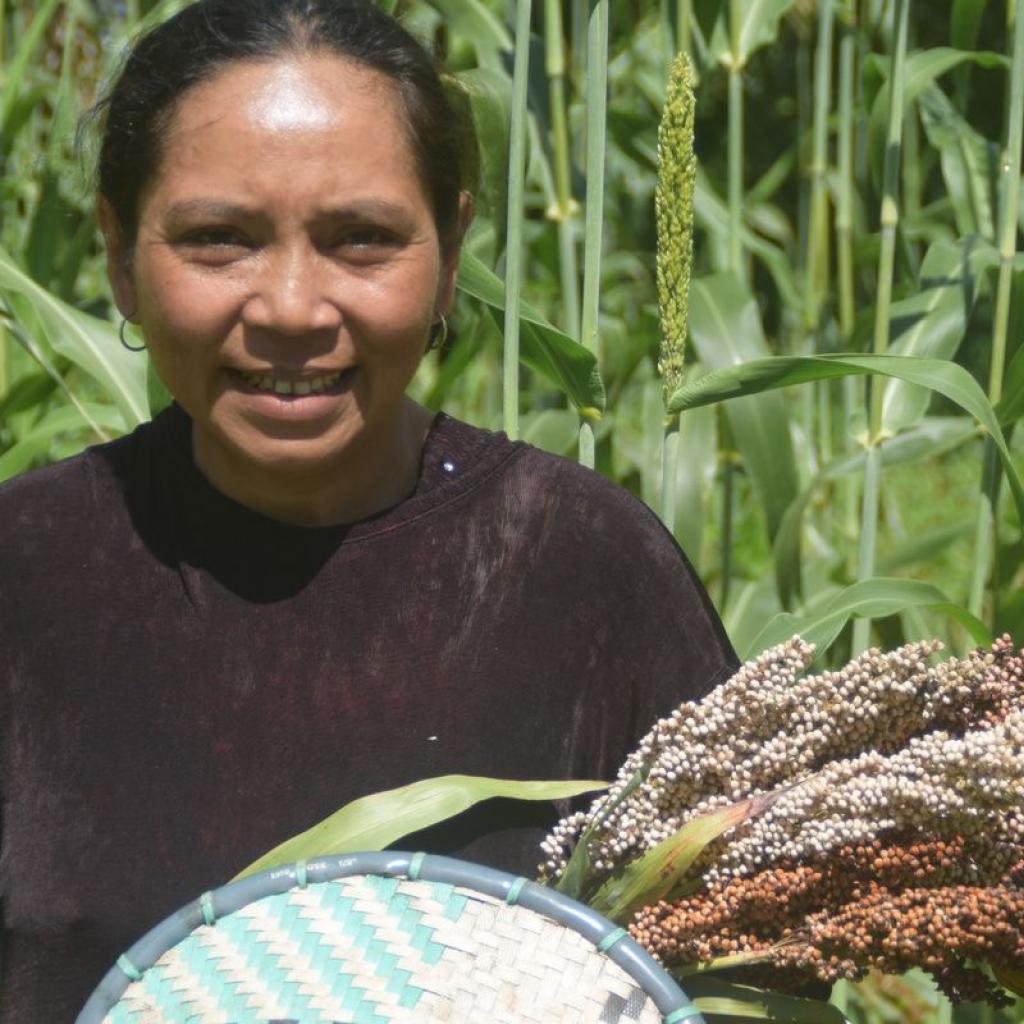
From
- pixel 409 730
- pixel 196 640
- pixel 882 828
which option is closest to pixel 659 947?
pixel 882 828

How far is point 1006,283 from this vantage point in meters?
1.92

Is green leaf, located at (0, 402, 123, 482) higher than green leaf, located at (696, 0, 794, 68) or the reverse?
the reverse

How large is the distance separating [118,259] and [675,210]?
464 millimetres

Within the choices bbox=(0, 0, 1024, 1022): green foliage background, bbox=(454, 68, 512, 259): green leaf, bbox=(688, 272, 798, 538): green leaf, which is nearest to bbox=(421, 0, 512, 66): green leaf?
bbox=(0, 0, 1024, 1022): green foliage background

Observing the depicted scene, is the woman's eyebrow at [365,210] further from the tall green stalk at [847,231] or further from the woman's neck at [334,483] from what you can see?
the tall green stalk at [847,231]

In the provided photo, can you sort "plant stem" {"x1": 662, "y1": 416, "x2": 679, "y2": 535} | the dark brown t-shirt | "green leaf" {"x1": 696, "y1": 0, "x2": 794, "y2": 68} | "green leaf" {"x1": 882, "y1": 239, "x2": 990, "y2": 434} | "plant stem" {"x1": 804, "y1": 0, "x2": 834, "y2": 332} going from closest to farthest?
the dark brown t-shirt
"plant stem" {"x1": 662, "y1": 416, "x2": 679, "y2": 535}
"green leaf" {"x1": 882, "y1": 239, "x2": 990, "y2": 434}
"green leaf" {"x1": 696, "y1": 0, "x2": 794, "y2": 68}
"plant stem" {"x1": 804, "y1": 0, "x2": 834, "y2": 332}

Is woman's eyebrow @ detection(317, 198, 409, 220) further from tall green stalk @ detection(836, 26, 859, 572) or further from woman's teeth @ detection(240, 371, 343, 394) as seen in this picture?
tall green stalk @ detection(836, 26, 859, 572)

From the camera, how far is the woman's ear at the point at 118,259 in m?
1.51

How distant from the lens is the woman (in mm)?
1359

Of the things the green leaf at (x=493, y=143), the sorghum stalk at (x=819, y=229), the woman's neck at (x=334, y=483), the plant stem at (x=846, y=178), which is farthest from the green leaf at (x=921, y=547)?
the woman's neck at (x=334, y=483)

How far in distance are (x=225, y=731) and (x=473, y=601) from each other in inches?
8.7

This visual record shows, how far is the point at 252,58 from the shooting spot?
4.50 feet

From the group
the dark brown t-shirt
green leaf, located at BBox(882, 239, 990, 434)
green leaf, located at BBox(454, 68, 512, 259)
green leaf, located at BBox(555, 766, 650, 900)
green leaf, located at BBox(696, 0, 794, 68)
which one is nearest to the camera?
green leaf, located at BBox(555, 766, 650, 900)

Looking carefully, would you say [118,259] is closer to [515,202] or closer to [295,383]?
[295,383]
